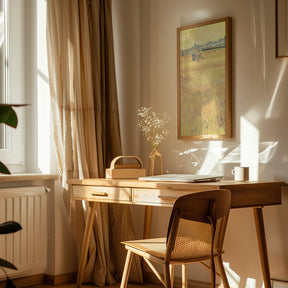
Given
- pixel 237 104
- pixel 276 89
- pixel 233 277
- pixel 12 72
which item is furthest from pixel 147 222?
pixel 12 72

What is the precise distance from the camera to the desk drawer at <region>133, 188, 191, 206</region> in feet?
8.55

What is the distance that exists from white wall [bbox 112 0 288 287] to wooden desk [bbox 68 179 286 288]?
0.61 ft

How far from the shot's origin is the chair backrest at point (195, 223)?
6.86 feet

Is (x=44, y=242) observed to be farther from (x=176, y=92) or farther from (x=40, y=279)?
(x=176, y=92)

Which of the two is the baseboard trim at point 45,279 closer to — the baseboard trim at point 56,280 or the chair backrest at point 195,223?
the baseboard trim at point 56,280

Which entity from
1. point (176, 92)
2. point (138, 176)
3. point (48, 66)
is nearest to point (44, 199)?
point (138, 176)

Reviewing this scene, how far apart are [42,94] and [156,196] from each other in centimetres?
119

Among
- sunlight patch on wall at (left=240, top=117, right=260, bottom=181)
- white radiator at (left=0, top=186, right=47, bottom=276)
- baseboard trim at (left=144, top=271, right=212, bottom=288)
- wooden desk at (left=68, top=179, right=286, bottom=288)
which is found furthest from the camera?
baseboard trim at (left=144, top=271, right=212, bottom=288)

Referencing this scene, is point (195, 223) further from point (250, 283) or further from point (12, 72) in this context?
point (12, 72)

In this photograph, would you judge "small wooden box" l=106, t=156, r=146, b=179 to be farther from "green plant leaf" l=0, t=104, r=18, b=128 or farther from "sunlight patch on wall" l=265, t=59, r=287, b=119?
"green plant leaf" l=0, t=104, r=18, b=128

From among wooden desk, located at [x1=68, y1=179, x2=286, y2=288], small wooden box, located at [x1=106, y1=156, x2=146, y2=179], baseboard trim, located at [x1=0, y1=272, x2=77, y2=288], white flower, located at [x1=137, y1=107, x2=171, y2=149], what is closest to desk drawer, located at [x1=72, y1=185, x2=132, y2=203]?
wooden desk, located at [x1=68, y1=179, x2=286, y2=288]

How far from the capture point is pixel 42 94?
3391 mm

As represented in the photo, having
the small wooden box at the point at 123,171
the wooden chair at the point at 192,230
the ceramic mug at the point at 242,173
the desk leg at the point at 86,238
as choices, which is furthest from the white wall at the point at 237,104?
the wooden chair at the point at 192,230

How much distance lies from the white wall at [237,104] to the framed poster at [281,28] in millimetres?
43
